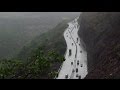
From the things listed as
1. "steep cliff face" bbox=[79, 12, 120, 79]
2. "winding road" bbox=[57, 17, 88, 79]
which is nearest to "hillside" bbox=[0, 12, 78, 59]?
"winding road" bbox=[57, 17, 88, 79]

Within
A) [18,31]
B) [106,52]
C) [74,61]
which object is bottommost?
[106,52]

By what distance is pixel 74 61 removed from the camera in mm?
73125

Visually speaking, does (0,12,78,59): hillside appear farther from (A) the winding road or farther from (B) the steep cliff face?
(B) the steep cliff face

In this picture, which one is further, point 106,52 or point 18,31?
point 18,31

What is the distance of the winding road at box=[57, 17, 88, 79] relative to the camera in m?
60.1

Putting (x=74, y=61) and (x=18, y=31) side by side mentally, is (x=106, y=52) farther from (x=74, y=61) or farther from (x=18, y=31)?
(x=18, y=31)

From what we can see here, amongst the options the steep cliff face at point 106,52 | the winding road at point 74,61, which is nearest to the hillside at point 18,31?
the winding road at point 74,61

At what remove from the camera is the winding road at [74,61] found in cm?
6012

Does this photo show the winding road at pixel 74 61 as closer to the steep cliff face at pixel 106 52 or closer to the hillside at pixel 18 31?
the steep cliff face at pixel 106 52

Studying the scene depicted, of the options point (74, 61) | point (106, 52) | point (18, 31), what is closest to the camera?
point (106, 52)

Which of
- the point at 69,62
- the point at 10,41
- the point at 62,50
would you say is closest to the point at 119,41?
the point at 69,62

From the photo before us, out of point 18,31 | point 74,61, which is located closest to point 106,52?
point 74,61
